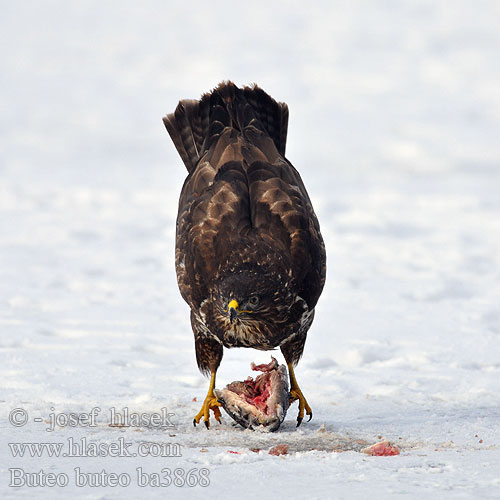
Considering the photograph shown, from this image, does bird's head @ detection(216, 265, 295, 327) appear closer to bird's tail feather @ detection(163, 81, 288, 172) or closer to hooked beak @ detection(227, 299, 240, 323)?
hooked beak @ detection(227, 299, 240, 323)

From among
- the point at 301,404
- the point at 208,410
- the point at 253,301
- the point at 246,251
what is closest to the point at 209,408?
the point at 208,410

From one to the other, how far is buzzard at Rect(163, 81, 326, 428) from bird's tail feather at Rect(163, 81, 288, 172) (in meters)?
0.04

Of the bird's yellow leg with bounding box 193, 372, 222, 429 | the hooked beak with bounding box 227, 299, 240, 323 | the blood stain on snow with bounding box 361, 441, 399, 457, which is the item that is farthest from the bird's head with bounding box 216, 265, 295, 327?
the blood stain on snow with bounding box 361, 441, 399, 457

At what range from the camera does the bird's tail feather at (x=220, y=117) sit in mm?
7312

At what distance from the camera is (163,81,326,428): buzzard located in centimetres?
581

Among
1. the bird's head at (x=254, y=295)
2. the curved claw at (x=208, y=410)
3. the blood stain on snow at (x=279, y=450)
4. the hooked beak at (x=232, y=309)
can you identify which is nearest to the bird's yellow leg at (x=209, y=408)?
the curved claw at (x=208, y=410)

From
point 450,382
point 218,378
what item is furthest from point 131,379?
point 450,382

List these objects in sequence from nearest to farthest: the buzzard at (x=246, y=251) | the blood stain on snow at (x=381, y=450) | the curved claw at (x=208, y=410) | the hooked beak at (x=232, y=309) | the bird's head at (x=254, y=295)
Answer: the blood stain on snow at (x=381, y=450)
the hooked beak at (x=232, y=309)
the bird's head at (x=254, y=295)
the buzzard at (x=246, y=251)
the curved claw at (x=208, y=410)

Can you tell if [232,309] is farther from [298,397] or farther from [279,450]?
[298,397]

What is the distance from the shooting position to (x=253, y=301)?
568 cm

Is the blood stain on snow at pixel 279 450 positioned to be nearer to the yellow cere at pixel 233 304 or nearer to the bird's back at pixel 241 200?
the yellow cere at pixel 233 304

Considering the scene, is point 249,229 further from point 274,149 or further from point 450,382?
point 450,382

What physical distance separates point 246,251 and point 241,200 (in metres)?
0.59

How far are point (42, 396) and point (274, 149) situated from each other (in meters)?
3.03
